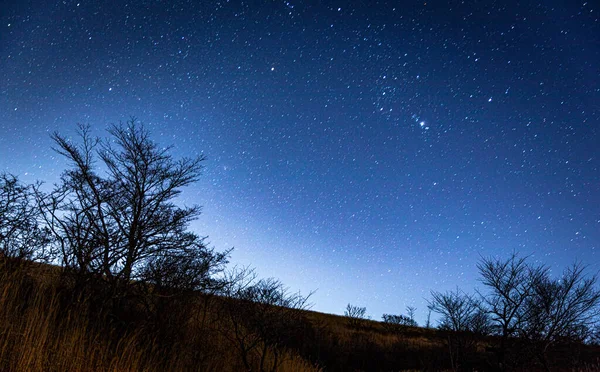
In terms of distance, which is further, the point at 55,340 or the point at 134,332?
the point at 134,332

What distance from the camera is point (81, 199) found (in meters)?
11.7

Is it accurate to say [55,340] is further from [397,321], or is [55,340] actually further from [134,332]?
[397,321]

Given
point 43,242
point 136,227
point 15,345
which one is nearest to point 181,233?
point 136,227

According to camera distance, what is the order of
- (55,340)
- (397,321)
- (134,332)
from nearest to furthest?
(55,340) → (134,332) → (397,321)

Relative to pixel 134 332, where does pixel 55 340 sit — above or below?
above

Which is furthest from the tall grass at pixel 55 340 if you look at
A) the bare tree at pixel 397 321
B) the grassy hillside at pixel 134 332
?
the bare tree at pixel 397 321

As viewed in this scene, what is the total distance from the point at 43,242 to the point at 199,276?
220 inches

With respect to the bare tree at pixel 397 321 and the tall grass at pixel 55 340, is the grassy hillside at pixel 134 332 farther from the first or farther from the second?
the bare tree at pixel 397 321

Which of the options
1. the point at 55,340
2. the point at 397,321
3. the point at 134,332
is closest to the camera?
the point at 55,340

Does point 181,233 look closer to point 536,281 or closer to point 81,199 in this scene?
point 81,199

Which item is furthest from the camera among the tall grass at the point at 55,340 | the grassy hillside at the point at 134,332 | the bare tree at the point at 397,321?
the bare tree at the point at 397,321

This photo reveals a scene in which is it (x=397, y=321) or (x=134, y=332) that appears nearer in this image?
(x=134, y=332)

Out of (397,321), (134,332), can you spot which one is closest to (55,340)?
(134,332)

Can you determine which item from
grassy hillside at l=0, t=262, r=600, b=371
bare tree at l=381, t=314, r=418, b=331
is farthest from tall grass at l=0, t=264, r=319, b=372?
bare tree at l=381, t=314, r=418, b=331
